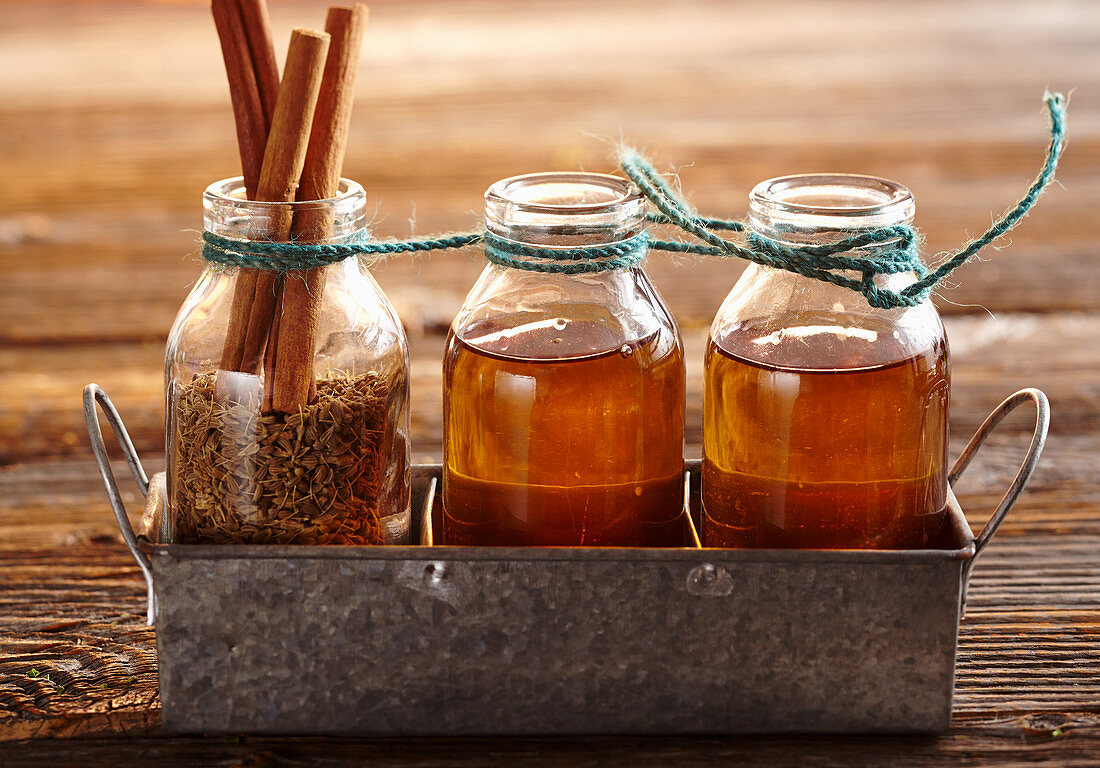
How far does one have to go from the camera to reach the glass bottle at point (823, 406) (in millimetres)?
578

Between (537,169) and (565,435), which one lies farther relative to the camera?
(537,169)

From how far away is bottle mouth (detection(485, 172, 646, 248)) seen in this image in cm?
59

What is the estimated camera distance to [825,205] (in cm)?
62

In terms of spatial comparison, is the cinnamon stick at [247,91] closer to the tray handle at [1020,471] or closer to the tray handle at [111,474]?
the tray handle at [111,474]

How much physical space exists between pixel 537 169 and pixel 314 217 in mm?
1147

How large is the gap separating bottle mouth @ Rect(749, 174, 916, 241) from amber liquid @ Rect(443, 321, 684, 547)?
0.25 feet

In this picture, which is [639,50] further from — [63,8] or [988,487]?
[988,487]

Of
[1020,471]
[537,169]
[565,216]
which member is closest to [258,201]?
[565,216]

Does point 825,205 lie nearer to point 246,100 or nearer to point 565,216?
point 565,216

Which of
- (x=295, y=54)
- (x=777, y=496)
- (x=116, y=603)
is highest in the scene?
(x=295, y=54)

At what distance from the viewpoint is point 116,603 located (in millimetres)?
728

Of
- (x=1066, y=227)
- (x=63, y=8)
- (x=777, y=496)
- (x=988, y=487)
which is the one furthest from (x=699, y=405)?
(x=63, y=8)

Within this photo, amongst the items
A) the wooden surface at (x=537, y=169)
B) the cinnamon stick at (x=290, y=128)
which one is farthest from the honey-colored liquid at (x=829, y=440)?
the cinnamon stick at (x=290, y=128)

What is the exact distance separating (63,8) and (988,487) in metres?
3.02
